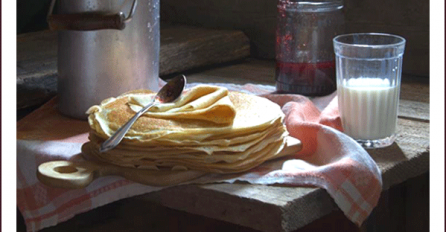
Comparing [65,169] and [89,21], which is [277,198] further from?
[89,21]

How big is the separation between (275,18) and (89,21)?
631mm

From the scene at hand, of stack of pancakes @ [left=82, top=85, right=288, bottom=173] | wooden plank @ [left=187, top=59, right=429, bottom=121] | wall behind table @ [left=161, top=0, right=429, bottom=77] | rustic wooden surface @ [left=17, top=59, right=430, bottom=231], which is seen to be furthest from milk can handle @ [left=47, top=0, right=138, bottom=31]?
wall behind table @ [left=161, top=0, right=429, bottom=77]

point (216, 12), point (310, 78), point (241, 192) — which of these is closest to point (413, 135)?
point (310, 78)

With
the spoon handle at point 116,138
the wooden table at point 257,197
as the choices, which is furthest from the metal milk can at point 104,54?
the spoon handle at point 116,138

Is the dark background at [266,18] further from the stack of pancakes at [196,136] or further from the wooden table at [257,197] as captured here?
the stack of pancakes at [196,136]

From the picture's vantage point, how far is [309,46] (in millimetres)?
1251

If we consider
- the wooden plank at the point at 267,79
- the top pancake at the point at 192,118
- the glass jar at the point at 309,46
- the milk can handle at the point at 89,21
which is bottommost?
the wooden plank at the point at 267,79

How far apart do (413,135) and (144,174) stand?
41 centimetres

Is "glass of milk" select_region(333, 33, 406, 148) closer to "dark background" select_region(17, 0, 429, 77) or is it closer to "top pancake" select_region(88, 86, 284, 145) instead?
"top pancake" select_region(88, 86, 284, 145)

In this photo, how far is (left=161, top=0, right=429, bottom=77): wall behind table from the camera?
139 cm

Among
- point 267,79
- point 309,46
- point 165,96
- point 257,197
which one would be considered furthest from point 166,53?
point 257,197

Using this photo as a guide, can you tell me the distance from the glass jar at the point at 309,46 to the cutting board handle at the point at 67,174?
47 cm

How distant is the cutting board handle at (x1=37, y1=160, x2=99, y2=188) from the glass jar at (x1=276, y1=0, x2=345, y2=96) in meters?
0.47

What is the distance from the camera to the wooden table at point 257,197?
83 centimetres
